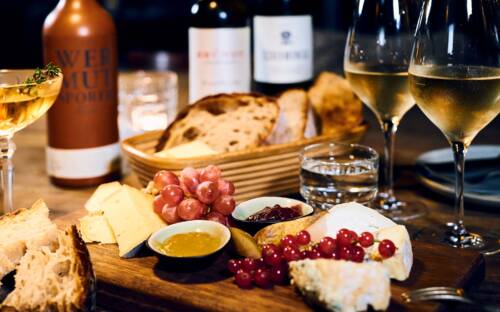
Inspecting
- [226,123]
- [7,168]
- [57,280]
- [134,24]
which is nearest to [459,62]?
[226,123]

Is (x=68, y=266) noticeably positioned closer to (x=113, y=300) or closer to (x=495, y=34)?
(x=113, y=300)

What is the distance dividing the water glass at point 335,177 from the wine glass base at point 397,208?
0.07 m

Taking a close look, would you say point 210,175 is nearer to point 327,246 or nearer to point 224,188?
point 224,188

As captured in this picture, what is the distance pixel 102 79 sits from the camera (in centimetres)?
184

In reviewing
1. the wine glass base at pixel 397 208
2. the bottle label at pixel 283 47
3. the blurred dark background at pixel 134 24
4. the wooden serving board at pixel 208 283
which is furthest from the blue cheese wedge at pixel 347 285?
the blurred dark background at pixel 134 24

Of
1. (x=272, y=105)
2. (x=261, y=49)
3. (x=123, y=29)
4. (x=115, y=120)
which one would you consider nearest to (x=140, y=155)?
(x=115, y=120)

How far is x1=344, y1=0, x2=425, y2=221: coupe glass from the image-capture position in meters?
1.66

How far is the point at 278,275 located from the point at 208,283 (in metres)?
0.12

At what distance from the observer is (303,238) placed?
120cm

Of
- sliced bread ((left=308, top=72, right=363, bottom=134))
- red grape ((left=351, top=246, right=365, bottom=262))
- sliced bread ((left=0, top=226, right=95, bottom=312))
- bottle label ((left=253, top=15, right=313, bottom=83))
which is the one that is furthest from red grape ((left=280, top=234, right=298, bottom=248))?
bottle label ((left=253, top=15, right=313, bottom=83))

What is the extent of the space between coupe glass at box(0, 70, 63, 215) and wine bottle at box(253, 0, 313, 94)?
27.8 inches

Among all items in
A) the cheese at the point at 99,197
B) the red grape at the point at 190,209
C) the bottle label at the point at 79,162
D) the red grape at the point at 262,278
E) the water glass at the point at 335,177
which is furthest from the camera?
the bottle label at the point at 79,162

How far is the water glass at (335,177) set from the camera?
61.8 inches

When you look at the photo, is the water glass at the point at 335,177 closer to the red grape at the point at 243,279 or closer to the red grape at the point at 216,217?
the red grape at the point at 216,217
